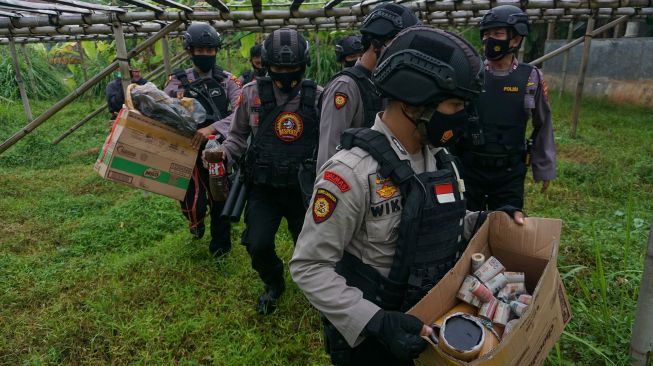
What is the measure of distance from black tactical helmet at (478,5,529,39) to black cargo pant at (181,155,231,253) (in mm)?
2680

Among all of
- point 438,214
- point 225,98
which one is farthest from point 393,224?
point 225,98

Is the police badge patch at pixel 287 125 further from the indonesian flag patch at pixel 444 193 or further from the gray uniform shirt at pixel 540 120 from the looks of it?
the indonesian flag patch at pixel 444 193

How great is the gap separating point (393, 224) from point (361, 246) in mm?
153

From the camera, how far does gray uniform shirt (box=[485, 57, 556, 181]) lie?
325 cm

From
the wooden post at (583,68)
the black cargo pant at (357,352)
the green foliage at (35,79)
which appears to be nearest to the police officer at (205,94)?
the black cargo pant at (357,352)

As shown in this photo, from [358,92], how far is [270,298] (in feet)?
5.60

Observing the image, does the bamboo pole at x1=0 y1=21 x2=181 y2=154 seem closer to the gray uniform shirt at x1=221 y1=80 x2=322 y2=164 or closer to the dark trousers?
the gray uniform shirt at x1=221 y1=80 x2=322 y2=164

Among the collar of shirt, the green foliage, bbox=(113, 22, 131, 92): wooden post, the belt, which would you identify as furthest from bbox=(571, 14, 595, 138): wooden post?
the green foliage

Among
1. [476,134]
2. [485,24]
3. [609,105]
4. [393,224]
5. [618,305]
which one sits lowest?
[609,105]

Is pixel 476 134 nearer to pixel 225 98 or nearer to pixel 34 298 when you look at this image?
pixel 225 98

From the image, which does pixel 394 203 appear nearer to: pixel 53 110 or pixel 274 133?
pixel 274 133

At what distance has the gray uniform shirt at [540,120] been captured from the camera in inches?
128

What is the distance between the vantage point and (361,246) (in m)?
1.63

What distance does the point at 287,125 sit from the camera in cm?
317
